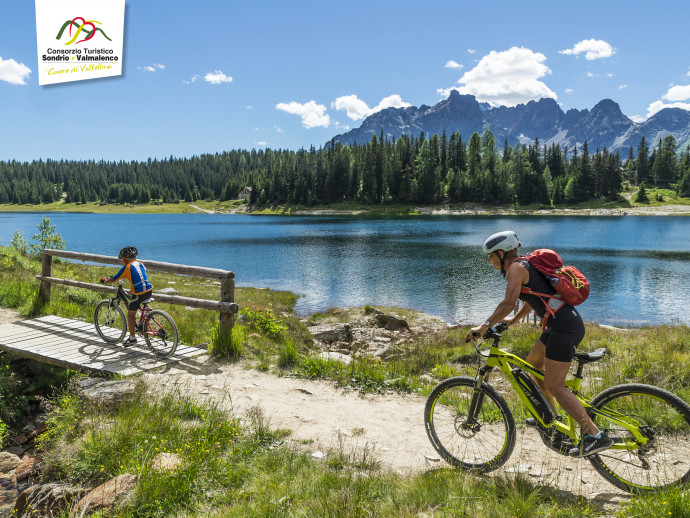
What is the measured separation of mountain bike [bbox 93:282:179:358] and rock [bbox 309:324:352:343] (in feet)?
26.9

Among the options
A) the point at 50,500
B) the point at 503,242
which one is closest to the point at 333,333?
the point at 50,500

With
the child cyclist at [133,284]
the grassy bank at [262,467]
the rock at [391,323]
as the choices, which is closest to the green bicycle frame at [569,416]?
the grassy bank at [262,467]

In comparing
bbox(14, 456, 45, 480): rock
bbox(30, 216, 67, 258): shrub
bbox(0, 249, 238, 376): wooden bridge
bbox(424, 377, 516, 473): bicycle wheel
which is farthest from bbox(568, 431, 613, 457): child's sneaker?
bbox(30, 216, 67, 258): shrub

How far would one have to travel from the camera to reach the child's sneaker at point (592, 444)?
4.74 meters

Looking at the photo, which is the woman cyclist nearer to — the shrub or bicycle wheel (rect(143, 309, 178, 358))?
bicycle wheel (rect(143, 309, 178, 358))

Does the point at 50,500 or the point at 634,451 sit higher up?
the point at 634,451

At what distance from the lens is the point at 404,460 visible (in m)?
6.03

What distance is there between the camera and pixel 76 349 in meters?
10.2

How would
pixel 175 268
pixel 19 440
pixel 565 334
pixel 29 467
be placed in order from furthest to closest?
pixel 175 268 → pixel 19 440 → pixel 29 467 → pixel 565 334

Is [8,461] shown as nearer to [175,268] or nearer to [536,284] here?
[175,268]

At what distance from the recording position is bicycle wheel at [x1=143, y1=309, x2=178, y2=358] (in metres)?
10.2

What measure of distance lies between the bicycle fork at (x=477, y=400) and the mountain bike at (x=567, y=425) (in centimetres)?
1

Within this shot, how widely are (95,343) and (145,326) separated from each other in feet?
4.94

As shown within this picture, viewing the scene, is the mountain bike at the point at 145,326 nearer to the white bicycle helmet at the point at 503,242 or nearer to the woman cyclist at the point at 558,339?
the white bicycle helmet at the point at 503,242
